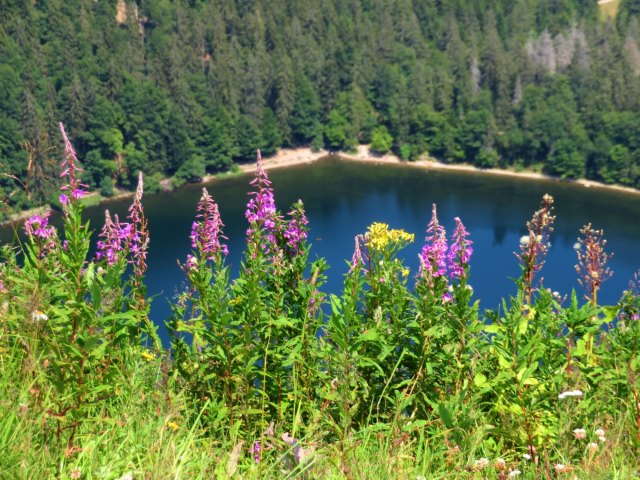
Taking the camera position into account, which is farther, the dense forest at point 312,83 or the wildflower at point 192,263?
the dense forest at point 312,83

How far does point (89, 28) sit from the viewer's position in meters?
83.3

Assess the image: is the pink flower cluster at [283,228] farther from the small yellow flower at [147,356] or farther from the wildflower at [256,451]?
the wildflower at [256,451]

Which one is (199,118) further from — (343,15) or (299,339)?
(299,339)

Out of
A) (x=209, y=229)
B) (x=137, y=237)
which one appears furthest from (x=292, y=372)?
(x=137, y=237)

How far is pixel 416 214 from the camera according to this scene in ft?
182

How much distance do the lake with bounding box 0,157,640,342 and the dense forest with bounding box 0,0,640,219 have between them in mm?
5466

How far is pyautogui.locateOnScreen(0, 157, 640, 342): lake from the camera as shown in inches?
1686

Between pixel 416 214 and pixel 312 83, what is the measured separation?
3656 cm

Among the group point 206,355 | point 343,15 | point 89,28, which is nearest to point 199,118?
point 89,28

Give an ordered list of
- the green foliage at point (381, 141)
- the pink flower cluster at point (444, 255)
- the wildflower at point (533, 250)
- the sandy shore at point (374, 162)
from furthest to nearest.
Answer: the green foliage at point (381, 141) → the sandy shore at point (374, 162) → the pink flower cluster at point (444, 255) → the wildflower at point (533, 250)

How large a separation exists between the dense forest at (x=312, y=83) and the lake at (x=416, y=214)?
5.47 meters

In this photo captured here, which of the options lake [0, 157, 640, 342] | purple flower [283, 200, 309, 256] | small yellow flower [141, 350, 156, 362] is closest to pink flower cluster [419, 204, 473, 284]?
purple flower [283, 200, 309, 256]

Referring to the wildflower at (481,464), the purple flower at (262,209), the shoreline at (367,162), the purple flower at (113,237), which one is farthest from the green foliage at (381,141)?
the wildflower at (481,464)

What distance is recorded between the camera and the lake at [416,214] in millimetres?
42812
